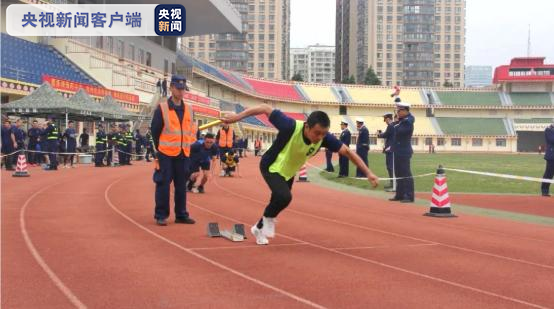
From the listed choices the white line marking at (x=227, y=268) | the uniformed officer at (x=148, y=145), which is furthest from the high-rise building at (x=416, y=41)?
the white line marking at (x=227, y=268)

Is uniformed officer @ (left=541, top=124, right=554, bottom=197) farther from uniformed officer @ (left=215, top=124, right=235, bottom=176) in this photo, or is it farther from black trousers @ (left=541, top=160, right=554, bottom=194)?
uniformed officer @ (left=215, top=124, right=235, bottom=176)

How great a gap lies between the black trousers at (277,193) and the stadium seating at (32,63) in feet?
82.8

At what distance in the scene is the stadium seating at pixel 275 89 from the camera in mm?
92312

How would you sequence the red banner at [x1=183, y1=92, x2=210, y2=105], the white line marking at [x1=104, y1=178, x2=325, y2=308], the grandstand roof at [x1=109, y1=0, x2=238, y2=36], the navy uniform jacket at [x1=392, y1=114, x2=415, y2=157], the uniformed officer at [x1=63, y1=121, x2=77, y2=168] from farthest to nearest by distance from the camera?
1. the grandstand roof at [x1=109, y1=0, x2=238, y2=36]
2. the red banner at [x1=183, y1=92, x2=210, y2=105]
3. the uniformed officer at [x1=63, y1=121, x2=77, y2=168]
4. the navy uniform jacket at [x1=392, y1=114, x2=415, y2=157]
5. the white line marking at [x1=104, y1=178, x2=325, y2=308]

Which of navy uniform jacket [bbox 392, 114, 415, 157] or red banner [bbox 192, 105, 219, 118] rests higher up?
red banner [bbox 192, 105, 219, 118]

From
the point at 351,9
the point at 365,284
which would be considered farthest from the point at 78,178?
the point at 351,9

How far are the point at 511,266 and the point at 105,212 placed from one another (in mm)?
6901

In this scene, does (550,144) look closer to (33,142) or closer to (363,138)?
(363,138)

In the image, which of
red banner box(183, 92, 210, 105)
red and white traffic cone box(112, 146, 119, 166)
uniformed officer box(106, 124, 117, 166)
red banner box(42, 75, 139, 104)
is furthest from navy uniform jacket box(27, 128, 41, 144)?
red banner box(183, 92, 210, 105)

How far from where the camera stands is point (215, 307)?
466cm

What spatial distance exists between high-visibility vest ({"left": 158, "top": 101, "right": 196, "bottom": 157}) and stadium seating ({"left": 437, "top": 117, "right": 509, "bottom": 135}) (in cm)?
8884

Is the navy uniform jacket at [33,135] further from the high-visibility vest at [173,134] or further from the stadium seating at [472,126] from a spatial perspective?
the stadium seating at [472,126]

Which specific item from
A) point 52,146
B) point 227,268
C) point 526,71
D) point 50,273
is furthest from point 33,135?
point 526,71

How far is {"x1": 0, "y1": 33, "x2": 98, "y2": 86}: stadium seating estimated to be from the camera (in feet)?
99.3
